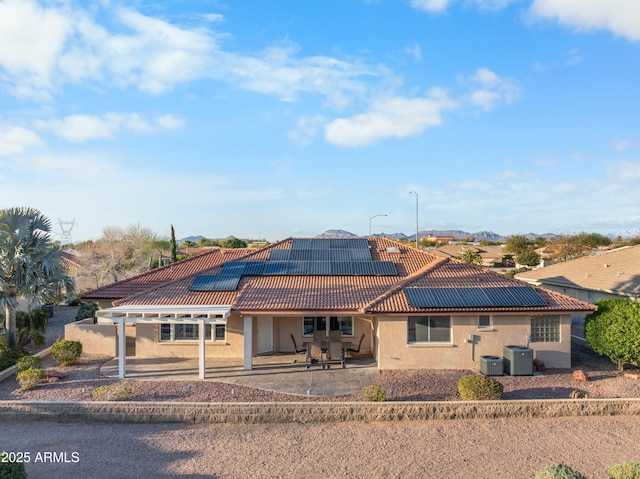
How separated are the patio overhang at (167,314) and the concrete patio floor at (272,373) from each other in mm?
2098

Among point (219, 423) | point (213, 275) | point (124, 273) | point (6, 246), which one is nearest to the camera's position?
point (219, 423)

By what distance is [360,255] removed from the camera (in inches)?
896

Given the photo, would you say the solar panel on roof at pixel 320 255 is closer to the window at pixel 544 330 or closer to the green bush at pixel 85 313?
the window at pixel 544 330

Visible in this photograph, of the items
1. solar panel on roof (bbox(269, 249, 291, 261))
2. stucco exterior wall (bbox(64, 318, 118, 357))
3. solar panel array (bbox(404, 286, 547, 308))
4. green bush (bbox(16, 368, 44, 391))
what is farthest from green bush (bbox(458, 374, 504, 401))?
stucco exterior wall (bbox(64, 318, 118, 357))

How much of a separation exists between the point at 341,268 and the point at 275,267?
329cm

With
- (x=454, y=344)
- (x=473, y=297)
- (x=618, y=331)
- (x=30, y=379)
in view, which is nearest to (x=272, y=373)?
(x=454, y=344)

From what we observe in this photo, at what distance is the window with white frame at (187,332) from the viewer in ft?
61.2

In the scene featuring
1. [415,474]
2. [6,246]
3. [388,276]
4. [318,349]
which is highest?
[6,246]

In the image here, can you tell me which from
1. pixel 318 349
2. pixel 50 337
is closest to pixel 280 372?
pixel 318 349

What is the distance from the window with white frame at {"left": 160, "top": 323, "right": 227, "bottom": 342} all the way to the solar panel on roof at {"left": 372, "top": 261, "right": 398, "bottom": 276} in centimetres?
764

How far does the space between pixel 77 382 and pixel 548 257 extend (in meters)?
65.7

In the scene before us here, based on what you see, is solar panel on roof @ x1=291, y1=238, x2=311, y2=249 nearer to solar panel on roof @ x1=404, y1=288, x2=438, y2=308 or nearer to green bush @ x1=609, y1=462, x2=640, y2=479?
solar panel on roof @ x1=404, y1=288, x2=438, y2=308

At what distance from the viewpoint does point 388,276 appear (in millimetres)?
20500

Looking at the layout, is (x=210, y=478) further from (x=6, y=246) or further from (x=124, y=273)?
(x=124, y=273)
